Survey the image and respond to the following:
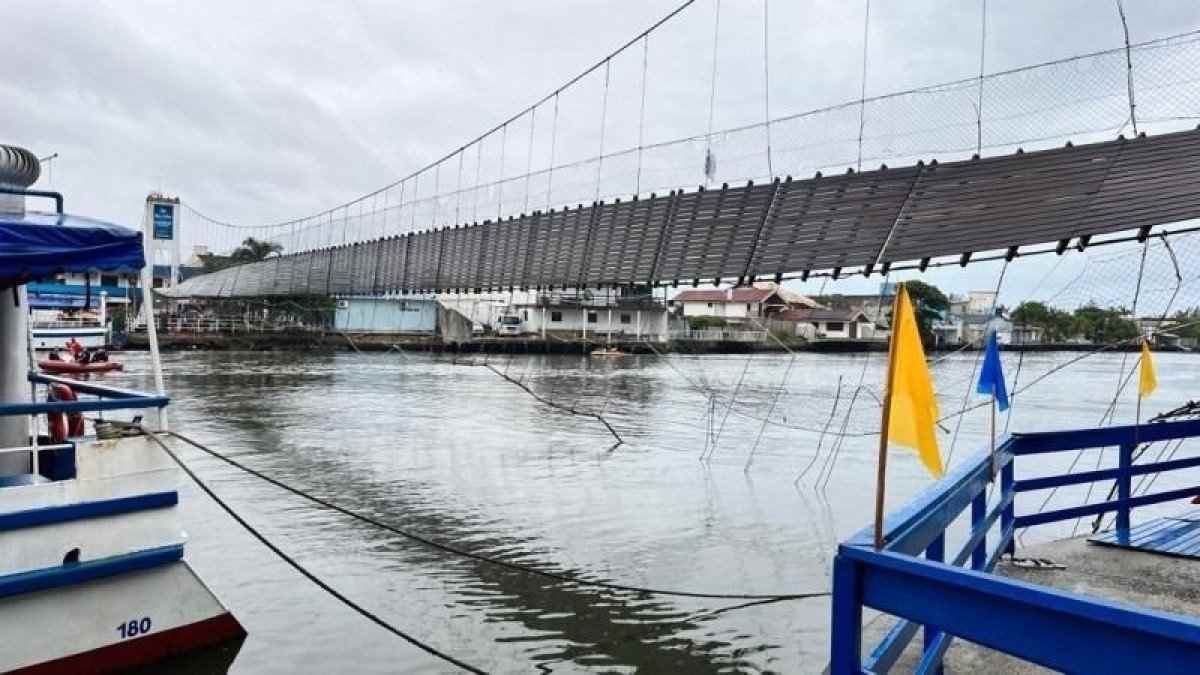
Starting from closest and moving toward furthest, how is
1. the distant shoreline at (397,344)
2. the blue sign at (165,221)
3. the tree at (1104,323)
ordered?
the tree at (1104,323), the distant shoreline at (397,344), the blue sign at (165,221)

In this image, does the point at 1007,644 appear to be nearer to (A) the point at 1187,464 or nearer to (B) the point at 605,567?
(A) the point at 1187,464

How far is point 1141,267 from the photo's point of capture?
909cm

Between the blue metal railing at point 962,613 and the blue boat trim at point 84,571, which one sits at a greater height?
the blue metal railing at point 962,613

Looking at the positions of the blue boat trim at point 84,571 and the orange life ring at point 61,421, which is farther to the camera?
the orange life ring at point 61,421

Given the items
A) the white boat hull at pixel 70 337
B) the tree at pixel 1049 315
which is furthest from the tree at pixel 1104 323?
the white boat hull at pixel 70 337

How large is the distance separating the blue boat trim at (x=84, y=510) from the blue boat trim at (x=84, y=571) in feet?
1.17

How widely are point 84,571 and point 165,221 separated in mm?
90567

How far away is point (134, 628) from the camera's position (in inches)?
273

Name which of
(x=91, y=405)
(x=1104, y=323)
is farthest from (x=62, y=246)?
(x=1104, y=323)

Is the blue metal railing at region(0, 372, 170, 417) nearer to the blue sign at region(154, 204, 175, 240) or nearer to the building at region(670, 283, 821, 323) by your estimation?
the building at region(670, 283, 821, 323)

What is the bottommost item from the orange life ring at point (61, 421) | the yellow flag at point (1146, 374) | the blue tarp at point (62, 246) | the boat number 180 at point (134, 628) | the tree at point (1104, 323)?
the boat number 180 at point (134, 628)

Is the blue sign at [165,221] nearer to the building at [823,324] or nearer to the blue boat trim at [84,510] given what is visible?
the building at [823,324]

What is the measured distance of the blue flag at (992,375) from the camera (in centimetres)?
646

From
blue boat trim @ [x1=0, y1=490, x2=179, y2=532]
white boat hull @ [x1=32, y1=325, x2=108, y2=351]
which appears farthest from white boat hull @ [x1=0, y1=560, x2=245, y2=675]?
white boat hull @ [x1=32, y1=325, x2=108, y2=351]
